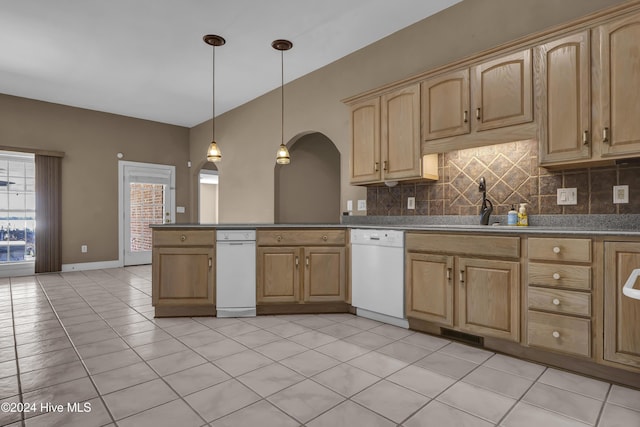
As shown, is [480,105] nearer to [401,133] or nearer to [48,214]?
[401,133]

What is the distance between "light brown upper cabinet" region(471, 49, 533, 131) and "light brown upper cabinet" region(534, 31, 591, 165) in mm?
75

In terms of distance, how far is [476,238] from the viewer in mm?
2502

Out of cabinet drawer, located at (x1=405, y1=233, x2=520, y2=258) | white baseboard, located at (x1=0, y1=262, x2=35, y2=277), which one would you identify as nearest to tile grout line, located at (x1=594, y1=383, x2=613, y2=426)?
cabinet drawer, located at (x1=405, y1=233, x2=520, y2=258)

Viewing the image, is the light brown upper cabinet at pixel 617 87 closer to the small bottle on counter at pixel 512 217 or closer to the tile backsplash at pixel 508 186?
the tile backsplash at pixel 508 186

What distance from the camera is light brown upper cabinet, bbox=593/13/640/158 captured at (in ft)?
6.71

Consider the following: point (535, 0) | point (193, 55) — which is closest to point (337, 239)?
point (535, 0)

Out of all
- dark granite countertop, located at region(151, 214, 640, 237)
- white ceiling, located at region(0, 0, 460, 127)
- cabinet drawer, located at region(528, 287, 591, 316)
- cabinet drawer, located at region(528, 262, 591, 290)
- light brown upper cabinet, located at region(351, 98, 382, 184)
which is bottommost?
cabinet drawer, located at region(528, 287, 591, 316)

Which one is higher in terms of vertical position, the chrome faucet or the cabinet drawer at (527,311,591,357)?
the chrome faucet

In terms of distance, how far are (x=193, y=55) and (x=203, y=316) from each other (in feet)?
9.95

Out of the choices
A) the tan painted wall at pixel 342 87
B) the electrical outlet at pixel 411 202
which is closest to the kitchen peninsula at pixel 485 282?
the electrical outlet at pixel 411 202

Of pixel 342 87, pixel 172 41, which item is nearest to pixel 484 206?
pixel 342 87

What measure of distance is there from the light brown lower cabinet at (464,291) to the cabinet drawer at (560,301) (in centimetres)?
10

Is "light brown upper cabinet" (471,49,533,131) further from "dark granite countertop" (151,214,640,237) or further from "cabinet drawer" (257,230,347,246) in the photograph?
"cabinet drawer" (257,230,347,246)

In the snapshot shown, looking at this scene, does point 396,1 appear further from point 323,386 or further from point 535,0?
point 323,386
